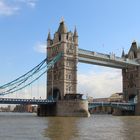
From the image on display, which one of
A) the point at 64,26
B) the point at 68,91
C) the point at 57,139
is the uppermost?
the point at 64,26

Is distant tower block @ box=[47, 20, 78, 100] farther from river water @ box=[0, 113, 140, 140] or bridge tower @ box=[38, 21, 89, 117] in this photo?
river water @ box=[0, 113, 140, 140]

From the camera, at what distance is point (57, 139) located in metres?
26.1

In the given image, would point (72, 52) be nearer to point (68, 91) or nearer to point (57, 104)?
point (68, 91)

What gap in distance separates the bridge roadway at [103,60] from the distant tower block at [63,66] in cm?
328

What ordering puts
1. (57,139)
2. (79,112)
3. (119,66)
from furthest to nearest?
(119,66) → (79,112) → (57,139)

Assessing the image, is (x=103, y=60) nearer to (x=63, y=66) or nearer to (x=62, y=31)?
(x=63, y=66)

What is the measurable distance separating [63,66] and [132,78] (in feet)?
108

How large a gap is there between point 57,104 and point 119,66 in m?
35.7

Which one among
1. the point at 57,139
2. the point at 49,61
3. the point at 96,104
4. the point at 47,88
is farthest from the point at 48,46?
the point at 57,139

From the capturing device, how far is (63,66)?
307 feet

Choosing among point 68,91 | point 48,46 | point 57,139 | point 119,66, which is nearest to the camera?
point 57,139

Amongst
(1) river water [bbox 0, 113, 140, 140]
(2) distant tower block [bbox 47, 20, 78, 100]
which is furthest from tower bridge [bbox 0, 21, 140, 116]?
(1) river water [bbox 0, 113, 140, 140]

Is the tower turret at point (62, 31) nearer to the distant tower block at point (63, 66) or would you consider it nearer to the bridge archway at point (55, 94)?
the distant tower block at point (63, 66)

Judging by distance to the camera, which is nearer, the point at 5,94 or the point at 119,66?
the point at 5,94
